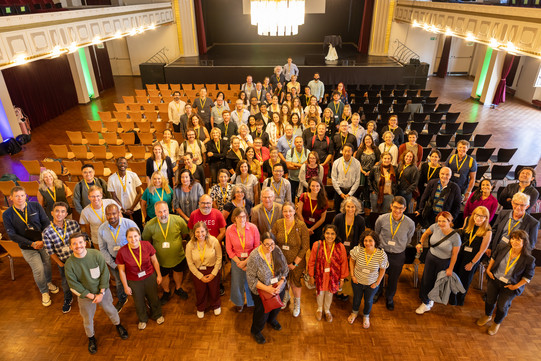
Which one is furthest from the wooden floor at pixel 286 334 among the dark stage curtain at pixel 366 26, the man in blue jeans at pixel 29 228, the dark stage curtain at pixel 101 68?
the dark stage curtain at pixel 366 26

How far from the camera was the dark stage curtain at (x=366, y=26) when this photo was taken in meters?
15.7

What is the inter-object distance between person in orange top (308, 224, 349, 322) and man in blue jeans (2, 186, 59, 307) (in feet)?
10.8

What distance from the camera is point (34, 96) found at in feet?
35.9

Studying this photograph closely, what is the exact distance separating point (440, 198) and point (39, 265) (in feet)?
17.2

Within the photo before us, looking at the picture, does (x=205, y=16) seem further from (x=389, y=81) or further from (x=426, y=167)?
(x=426, y=167)

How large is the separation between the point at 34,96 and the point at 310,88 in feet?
29.7

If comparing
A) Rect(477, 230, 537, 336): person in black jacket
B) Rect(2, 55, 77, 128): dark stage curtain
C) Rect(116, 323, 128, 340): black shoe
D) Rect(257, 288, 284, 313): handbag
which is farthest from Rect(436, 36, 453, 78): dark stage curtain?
Rect(116, 323, 128, 340): black shoe

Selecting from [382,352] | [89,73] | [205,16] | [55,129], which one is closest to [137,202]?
[382,352]

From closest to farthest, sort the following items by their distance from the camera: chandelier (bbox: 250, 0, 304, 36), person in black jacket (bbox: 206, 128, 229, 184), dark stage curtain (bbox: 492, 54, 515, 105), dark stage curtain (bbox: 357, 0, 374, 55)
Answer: chandelier (bbox: 250, 0, 304, 36) < person in black jacket (bbox: 206, 128, 229, 184) < dark stage curtain (bbox: 492, 54, 515, 105) < dark stage curtain (bbox: 357, 0, 374, 55)

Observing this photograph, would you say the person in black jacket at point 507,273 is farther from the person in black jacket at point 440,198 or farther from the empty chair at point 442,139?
the empty chair at point 442,139

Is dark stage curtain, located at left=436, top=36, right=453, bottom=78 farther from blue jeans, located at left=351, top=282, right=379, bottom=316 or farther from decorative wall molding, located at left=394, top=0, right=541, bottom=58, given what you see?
blue jeans, located at left=351, top=282, right=379, bottom=316

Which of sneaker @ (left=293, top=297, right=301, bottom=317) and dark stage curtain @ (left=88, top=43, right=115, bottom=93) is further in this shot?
dark stage curtain @ (left=88, top=43, right=115, bottom=93)

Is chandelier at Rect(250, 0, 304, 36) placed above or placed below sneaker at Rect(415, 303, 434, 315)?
above

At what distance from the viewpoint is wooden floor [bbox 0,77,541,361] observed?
3.61 meters
